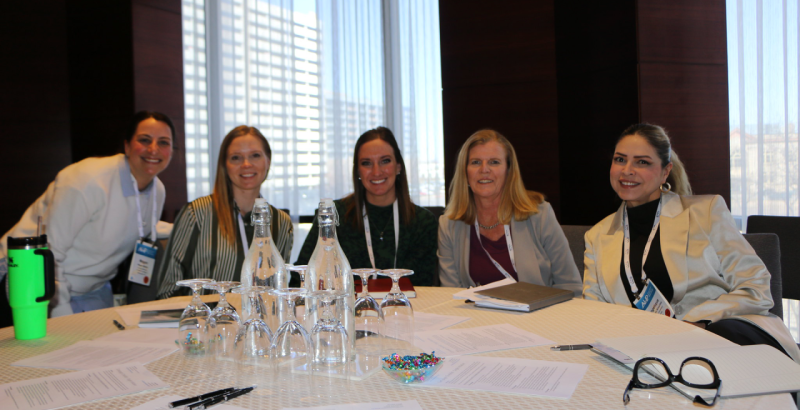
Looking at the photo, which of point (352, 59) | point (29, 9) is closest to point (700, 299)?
point (352, 59)

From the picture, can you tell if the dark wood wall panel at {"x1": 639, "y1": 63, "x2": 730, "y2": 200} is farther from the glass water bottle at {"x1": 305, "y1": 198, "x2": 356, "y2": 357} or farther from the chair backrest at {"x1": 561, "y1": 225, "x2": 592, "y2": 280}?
the glass water bottle at {"x1": 305, "y1": 198, "x2": 356, "y2": 357}

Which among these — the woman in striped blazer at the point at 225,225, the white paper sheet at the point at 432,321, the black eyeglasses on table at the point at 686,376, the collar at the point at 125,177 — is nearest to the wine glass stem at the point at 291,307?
the white paper sheet at the point at 432,321

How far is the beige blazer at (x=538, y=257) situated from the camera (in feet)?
9.41

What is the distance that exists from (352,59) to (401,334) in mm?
5149

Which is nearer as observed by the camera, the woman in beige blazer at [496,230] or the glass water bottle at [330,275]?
the glass water bottle at [330,275]

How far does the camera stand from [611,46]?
3932mm

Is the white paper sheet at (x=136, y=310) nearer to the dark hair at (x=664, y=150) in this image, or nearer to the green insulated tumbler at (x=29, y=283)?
the green insulated tumbler at (x=29, y=283)

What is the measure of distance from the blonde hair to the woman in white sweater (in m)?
1.82

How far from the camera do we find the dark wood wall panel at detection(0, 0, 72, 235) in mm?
Result: 5371

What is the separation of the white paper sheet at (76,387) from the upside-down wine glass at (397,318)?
0.55m

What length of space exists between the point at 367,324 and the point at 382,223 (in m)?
1.84

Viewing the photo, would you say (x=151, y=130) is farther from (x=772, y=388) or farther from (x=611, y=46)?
(x=772, y=388)

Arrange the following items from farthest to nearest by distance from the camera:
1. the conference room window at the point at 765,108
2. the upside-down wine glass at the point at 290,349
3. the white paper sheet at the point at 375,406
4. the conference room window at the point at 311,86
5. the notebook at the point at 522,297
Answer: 1. the conference room window at the point at 311,86
2. the conference room window at the point at 765,108
3. the notebook at the point at 522,297
4. the upside-down wine glass at the point at 290,349
5. the white paper sheet at the point at 375,406

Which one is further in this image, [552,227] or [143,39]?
[143,39]
